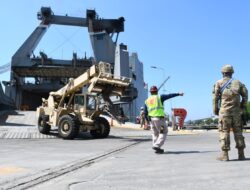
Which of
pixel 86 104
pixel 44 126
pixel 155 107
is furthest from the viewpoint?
pixel 44 126

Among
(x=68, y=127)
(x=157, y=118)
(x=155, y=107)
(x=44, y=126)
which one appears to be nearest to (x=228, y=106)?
(x=157, y=118)

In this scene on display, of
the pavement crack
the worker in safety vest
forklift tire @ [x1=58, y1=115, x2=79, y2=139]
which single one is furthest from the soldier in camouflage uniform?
forklift tire @ [x1=58, y1=115, x2=79, y2=139]

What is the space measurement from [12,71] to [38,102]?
22.8 m

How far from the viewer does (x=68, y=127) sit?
70.7 ft

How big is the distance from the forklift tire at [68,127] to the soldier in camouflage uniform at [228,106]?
41.8 ft

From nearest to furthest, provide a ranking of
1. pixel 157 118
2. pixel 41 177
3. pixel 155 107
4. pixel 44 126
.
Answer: pixel 41 177 → pixel 157 118 → pixel 155 107 → pixel 44 126

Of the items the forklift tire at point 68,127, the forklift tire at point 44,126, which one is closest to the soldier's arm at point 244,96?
the forklift tire at point 68,127

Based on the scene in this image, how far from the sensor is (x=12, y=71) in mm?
93812

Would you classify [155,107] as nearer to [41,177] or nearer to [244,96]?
[244,96]

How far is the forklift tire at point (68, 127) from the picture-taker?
21.2m

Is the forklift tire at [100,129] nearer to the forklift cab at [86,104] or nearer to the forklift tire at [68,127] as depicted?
the forklift cab at [86,104]

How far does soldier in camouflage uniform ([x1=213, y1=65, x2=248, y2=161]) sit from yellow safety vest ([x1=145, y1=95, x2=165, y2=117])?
9.74 ft

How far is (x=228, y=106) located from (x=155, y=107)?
3.28 metres

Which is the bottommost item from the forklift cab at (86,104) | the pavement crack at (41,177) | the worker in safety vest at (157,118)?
the pavement crack at (41,177)
